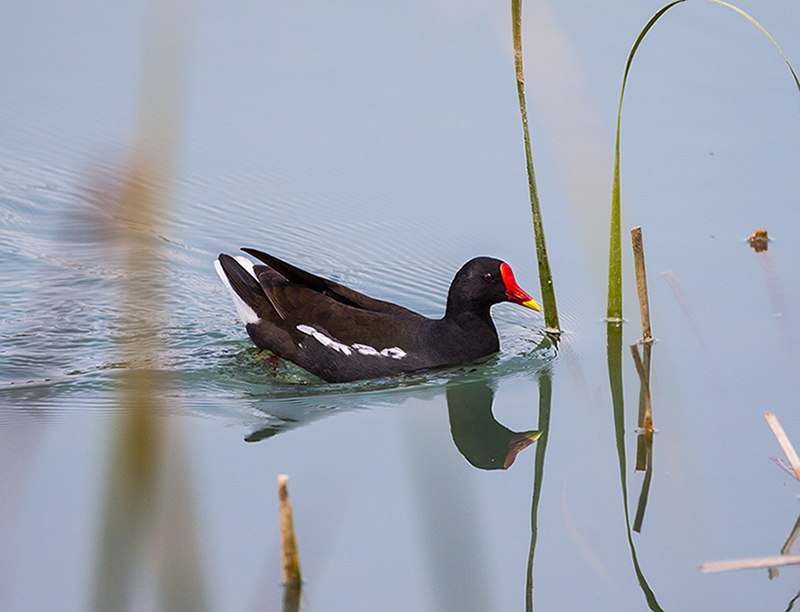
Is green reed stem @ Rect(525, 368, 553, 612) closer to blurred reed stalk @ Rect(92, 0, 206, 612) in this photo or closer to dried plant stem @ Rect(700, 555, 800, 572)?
dried plant stem @ Rect(700, 555, 800, 572)

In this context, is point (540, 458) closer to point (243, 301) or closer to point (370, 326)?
point (370, 326)

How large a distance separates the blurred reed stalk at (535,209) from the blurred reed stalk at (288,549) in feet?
8.41

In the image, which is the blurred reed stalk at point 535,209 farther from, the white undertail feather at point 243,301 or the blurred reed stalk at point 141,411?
the blurred reed stalk at point 141,411

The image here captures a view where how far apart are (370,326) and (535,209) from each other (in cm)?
106

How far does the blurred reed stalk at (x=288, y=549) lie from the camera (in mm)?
2049

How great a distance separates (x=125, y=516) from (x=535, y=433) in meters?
2.53

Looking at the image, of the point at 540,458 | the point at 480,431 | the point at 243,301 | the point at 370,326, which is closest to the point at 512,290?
the point at 370,326

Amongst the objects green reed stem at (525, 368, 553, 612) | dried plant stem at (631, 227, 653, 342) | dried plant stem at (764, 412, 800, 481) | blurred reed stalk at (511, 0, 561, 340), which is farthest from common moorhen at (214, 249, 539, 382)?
dried plant stem at (764, 412, 800, 481)

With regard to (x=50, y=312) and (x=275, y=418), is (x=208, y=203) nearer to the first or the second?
(x=50, y=312)

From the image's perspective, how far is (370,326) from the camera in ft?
16.3

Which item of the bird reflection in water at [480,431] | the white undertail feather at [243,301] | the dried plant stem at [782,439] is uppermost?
the white undertail feather at [243,301]

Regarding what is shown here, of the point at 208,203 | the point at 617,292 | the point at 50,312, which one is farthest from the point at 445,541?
the point at 208,203

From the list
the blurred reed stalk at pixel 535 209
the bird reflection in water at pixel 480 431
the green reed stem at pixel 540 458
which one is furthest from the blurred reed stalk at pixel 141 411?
the blurred reed stalk at pixel 535 209

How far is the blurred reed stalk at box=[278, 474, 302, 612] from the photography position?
2.05 metres
